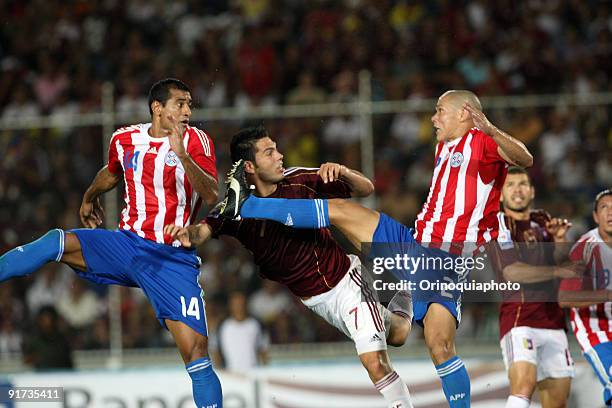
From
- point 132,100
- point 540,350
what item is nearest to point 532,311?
point 540,350

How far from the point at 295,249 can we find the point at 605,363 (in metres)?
2.63

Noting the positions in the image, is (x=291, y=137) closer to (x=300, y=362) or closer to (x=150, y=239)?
(x=300, y=362)

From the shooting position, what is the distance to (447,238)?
24.5ft

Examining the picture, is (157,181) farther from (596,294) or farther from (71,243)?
(596,294)

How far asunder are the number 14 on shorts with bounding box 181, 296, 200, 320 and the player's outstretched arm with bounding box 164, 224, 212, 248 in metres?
0.37

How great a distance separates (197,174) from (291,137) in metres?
4.48

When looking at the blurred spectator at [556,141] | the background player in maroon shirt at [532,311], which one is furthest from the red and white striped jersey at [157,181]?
the blurred spectator at [556,141]

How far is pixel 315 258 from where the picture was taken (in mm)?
7523

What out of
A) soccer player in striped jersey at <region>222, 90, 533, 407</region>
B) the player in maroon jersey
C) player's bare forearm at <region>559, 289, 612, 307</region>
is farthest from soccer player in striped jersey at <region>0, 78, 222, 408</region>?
player's bare forearm at <region>559, 289, 612, 307</region>

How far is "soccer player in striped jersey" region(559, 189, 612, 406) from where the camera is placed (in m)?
8.23

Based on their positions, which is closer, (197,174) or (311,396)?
(197,174)

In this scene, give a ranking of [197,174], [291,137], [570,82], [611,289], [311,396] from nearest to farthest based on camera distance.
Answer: [197,174], [611,289], [311,396], [291,137], [570,82]

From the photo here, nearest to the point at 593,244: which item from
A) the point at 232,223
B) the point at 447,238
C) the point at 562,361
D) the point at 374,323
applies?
the point at 562,361

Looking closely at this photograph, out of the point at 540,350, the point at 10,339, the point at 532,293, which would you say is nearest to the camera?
the point at 532,293
